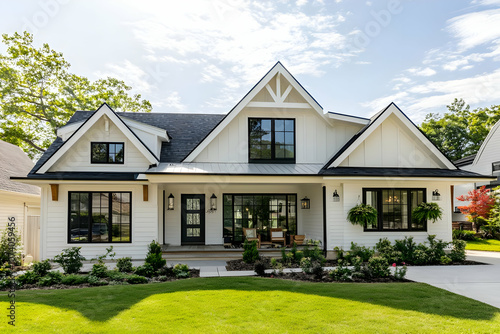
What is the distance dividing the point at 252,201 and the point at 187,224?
2.96m

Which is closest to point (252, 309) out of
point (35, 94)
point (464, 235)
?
point (464, 235)

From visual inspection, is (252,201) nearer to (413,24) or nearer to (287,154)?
(287,154)

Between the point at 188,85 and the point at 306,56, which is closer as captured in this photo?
the point at 306,56

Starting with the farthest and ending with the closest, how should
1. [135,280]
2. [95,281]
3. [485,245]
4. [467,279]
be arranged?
1. [485,245]
2. [467,279]
3. [135,280]
4. [95,281]

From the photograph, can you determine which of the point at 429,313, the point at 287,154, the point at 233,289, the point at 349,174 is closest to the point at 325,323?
the point at 429,313

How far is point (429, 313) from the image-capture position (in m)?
5.98

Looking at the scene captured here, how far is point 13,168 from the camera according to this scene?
17.5 m

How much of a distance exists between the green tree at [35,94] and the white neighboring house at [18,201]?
6.01 meters

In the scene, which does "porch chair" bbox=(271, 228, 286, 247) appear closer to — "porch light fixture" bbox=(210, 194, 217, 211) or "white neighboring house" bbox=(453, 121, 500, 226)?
"porch light fixture" bbox=(210, 194, 217, 211)

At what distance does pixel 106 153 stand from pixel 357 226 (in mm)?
9545

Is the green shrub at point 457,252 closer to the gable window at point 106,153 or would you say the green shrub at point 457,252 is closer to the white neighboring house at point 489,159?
the white neighboring house at point 489,159

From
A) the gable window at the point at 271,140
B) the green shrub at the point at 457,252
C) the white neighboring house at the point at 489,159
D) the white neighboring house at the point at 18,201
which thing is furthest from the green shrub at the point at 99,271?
the white neighboring house at the point at 489,159

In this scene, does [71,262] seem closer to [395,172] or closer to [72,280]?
[72,280]

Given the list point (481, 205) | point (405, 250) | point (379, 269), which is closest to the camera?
point (379, 269)
